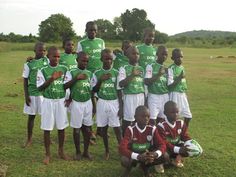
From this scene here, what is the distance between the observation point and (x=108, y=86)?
6289 mm

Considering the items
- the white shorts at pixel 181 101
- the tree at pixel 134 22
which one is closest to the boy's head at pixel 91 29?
the white shorts at pixel 181 101

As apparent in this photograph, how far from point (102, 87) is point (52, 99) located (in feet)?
2.69

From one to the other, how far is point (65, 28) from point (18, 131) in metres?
62.2

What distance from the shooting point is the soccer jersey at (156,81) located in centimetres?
660

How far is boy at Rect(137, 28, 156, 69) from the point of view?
6926 mm

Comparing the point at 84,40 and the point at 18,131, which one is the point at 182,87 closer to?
the point at 84,40

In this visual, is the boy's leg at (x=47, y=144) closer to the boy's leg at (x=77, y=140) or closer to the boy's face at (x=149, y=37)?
the boy's leg at (x=77, y=140)

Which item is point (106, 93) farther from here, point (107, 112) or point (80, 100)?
point (80, 100)

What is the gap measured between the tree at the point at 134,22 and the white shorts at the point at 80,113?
187ft

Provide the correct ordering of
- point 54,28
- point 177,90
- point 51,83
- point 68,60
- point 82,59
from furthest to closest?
1. point 54,28
2. point 68,60
3. point 177,90
4. point 82,59
5. point 51,83

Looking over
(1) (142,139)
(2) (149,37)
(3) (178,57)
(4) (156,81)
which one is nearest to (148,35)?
(2) (149,37)

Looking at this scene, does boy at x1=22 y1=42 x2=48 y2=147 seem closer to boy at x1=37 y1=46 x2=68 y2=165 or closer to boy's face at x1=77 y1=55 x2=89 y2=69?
boy at x1=37 y1=46 x2=68 y2=165

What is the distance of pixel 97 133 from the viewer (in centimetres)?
784

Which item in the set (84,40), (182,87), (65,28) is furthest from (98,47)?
(65,28)
